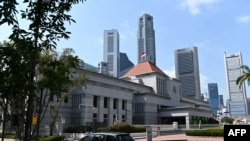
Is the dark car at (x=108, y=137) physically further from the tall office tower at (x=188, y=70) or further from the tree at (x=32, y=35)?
the tall office tower at (x=188, y=70)

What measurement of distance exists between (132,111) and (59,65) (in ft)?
235

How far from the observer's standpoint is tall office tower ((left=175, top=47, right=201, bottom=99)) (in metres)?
147

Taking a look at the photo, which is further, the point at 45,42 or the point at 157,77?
the point at 157,77

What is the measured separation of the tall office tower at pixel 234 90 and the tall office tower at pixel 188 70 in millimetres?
36430

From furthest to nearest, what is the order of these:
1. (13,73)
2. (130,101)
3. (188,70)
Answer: (188,70) → (130,101) → (13,73)

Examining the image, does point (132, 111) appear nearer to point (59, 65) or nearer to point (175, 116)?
point (175, 116)

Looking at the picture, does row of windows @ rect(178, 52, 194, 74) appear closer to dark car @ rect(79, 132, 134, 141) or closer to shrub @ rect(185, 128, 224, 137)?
Answer: shrub @ rect(185, 128, 224, 137)

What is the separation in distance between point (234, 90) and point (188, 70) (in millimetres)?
40568

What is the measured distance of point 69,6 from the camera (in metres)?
6.64

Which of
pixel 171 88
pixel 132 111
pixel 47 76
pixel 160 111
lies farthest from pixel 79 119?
pixel 47 76

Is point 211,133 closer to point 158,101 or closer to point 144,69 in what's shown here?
point 158,101

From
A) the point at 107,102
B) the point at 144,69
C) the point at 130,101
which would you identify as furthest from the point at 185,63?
the point at 107,102

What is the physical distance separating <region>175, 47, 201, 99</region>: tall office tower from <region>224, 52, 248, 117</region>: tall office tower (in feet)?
120

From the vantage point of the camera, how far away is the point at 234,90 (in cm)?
17750
